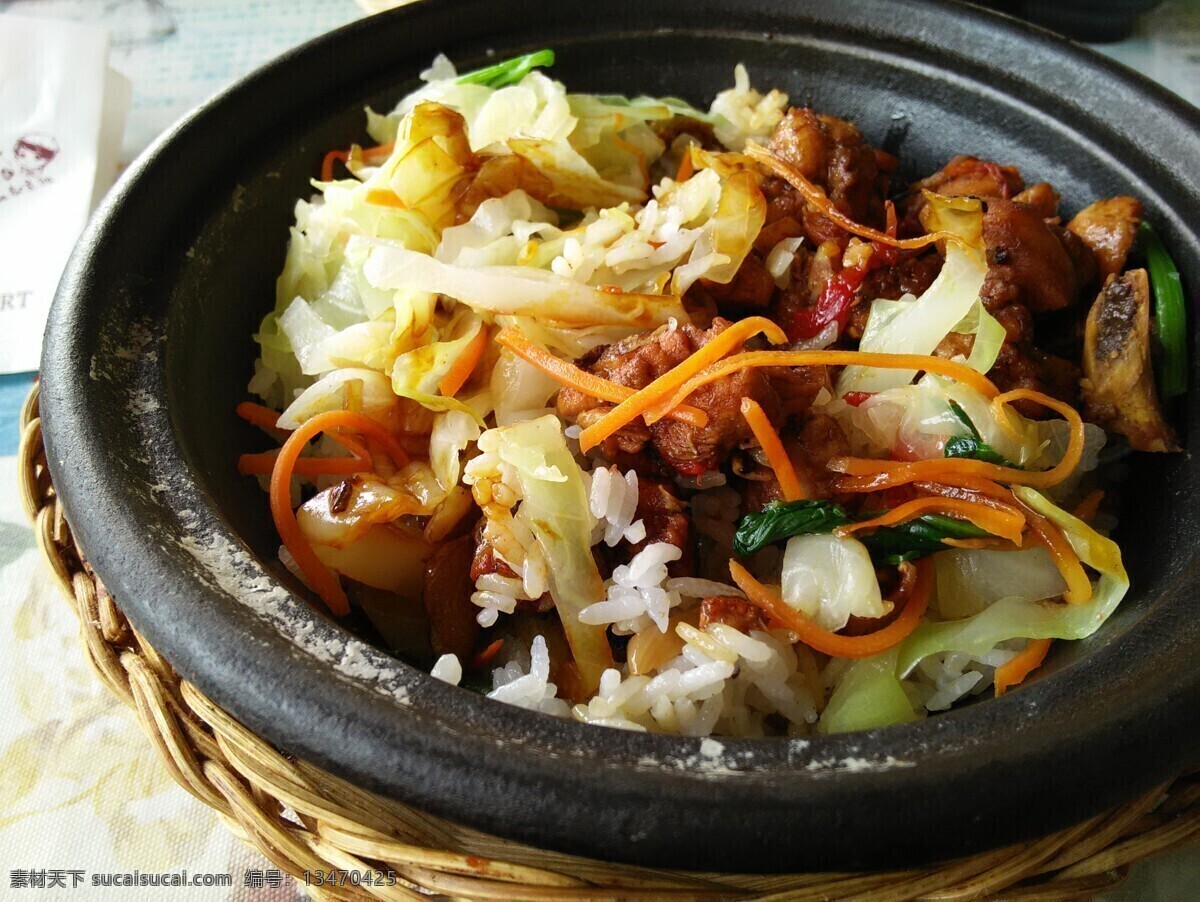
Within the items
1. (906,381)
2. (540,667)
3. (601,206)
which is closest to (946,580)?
(906,381)

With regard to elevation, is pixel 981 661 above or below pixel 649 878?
above

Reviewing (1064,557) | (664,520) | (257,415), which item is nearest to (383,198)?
(257,415)

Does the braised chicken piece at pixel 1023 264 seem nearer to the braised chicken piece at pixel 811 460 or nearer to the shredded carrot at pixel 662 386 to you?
the braised chicken piece at pixel 811 460

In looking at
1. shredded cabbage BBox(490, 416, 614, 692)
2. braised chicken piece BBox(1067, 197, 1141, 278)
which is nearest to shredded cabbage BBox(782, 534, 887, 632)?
shredded cabbage BBox(490, 416, 614, 692)

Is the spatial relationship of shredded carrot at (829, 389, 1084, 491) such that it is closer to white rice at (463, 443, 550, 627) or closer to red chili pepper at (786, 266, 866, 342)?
red chili pepper at (786, 266, 866, 342)

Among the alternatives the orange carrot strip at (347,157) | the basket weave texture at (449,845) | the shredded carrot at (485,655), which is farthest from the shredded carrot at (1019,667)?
the orange carrot strip at (347,157)

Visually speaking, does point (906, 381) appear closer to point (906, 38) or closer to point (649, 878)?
point (649, 878)

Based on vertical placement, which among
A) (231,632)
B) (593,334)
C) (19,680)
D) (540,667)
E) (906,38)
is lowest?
(19,680)
